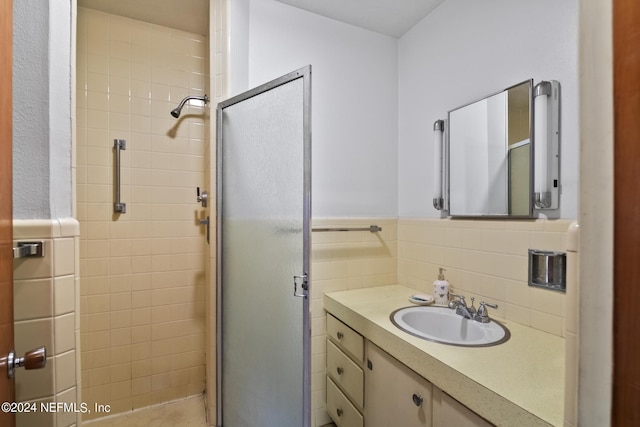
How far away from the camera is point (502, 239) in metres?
1.34

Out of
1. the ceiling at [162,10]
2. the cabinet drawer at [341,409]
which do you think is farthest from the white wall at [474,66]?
the ceiling at [162,10]

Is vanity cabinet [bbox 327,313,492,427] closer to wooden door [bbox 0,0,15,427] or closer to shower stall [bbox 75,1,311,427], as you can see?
shower stall [bbox 75,1,311,427]

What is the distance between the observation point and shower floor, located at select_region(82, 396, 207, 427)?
177cm

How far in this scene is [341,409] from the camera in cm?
156

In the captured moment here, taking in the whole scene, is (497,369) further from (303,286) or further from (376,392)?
(303,286)

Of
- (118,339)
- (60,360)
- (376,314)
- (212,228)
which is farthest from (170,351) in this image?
(376,314)

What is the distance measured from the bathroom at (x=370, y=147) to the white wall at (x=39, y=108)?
75cm

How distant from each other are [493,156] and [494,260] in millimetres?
507

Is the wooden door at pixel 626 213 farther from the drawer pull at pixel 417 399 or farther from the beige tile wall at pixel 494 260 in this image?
the beige tile wall at pixel 494 260

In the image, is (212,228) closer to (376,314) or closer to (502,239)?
(376,314)

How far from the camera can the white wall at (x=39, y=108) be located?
2.46ft

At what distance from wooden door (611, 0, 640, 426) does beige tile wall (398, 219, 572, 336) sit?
925 millimetres

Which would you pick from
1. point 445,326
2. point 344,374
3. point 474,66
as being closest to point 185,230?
point 344,374

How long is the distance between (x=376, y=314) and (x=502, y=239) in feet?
2.27
